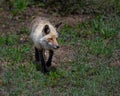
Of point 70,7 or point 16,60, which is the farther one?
point 70,7

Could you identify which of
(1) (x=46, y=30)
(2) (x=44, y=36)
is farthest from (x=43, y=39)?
(1) (x=46, y=30)

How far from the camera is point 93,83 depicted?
33.5 feet

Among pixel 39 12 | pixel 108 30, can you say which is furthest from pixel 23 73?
pixel 39 12

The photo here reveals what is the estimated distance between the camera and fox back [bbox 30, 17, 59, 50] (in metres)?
10.4

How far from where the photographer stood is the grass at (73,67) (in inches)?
392

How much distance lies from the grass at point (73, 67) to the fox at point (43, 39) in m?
0.28

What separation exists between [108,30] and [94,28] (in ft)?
1.82

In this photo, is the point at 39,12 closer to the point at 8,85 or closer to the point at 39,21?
the point at 39,21

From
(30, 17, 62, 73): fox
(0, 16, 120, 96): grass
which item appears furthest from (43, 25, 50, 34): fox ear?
(0, 16, 120, 96): grass

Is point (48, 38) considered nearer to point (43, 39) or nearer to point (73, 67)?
point (43, 39)

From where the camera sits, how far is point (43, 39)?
34.5 feet

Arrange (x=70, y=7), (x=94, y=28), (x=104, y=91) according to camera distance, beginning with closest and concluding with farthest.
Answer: (x=104, y=91)
(x=94, y=28)
(x=70, y=7)

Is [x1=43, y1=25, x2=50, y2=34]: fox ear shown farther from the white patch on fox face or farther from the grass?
the grass

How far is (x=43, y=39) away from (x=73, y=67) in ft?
3.70
